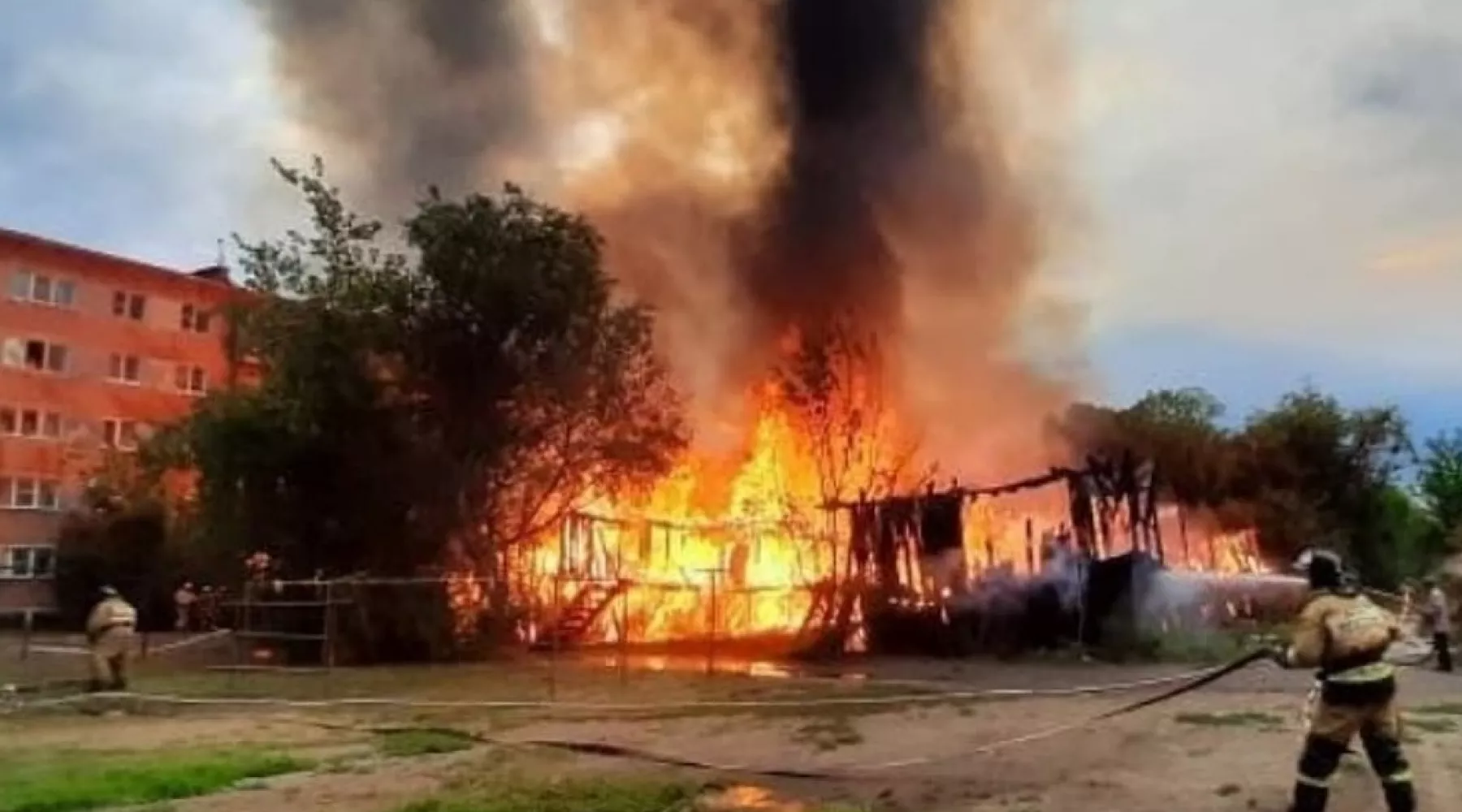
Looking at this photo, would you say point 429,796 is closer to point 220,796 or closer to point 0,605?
point 220,796

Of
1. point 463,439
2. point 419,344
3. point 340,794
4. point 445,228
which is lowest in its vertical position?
point 340,794

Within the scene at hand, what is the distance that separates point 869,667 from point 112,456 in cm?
3686

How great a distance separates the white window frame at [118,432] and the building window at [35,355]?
302cm

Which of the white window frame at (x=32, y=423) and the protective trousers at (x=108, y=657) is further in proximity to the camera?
the white window frame at (x=32, y=423)

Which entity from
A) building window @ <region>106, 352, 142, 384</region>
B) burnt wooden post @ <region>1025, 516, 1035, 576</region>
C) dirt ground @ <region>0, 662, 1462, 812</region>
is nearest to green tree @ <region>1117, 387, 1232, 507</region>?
burnt wooden post @ <region>1025, 516, 1035, 576</region>

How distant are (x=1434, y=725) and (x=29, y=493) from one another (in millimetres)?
52007

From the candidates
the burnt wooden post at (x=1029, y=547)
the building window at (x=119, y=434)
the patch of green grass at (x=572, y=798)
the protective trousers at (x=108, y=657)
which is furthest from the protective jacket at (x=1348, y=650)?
the building window at (x=119, y=434)

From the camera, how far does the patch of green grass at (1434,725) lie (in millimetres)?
14383

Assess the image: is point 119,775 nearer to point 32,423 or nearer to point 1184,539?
point 1184,539

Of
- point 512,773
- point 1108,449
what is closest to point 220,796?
point 512,773

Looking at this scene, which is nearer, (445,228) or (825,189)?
(445,228)

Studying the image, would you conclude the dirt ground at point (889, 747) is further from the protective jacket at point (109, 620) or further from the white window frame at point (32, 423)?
the white window frame at point (32, 423)

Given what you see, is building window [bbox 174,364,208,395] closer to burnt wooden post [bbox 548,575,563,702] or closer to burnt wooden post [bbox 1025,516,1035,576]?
burnt wooden post [bbox 548,575,563,702]

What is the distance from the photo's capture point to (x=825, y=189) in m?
32.8
